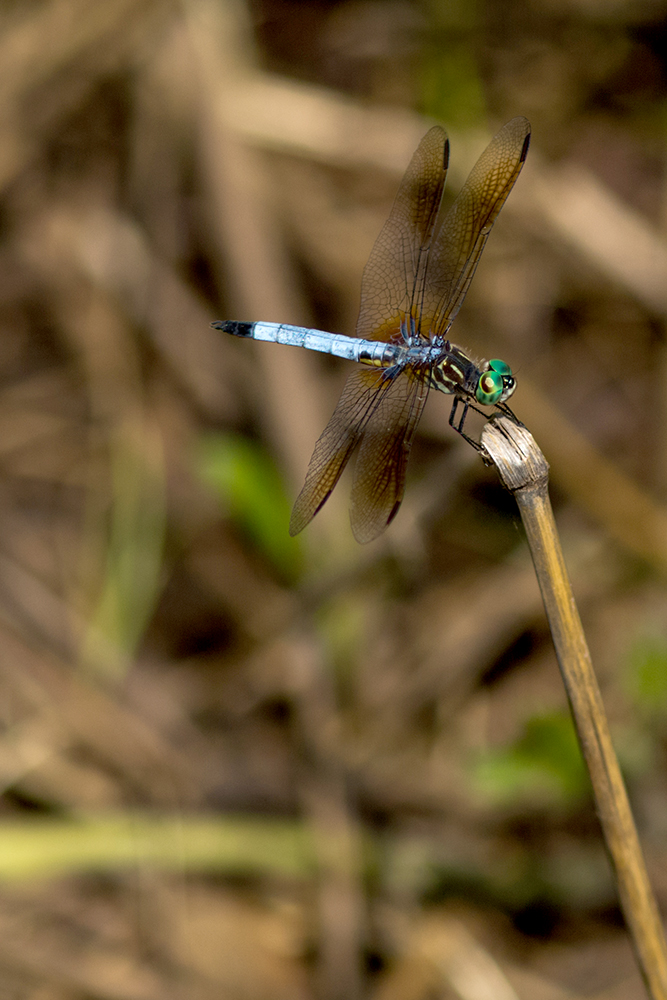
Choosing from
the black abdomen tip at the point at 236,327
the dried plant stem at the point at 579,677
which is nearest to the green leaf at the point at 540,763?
the dried plant stem at the point at 579,677

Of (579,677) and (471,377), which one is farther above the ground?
(471,377)

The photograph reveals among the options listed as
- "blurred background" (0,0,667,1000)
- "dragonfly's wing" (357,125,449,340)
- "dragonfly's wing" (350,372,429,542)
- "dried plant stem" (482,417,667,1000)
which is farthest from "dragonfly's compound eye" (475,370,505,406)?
"blurred background" (0,0,667,1000)

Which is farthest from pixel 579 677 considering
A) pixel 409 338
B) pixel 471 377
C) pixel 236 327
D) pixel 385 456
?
pixel 236 327

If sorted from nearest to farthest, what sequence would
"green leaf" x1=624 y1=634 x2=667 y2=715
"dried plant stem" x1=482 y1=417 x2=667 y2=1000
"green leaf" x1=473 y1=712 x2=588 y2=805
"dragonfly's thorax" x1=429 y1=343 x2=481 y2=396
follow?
1. "dried plant stem" x1=482 y1=417 x2=667 y2=1000
2. "dragonfly's thorax" x1=429 y1=343 x2=481 y2=396
3. "green leaf" x1=473 y1=712 x2=588 y2=805
4. "green leaf" x1=624 y1=634 x2=667 y2=715

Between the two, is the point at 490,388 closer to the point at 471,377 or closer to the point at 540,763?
the point at 471,377

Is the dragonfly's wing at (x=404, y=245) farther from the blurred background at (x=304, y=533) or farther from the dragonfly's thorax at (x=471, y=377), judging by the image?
the blurred background at (x=304, y=533)

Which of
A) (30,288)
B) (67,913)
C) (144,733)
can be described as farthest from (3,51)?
(67,913)

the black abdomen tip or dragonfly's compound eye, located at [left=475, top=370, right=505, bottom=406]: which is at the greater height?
the black abdomen tip

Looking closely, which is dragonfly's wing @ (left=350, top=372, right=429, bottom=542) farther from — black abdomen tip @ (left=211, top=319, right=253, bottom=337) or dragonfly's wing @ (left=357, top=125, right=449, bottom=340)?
black abdomen tip @ (left=211, top=319, right=253, bottom=337)
